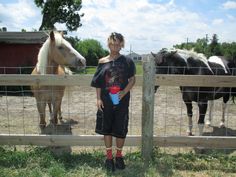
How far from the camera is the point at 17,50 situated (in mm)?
17875

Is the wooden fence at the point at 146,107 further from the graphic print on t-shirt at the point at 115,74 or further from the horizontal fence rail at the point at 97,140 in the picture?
the graphic print on t-shirt at the point at 115,74

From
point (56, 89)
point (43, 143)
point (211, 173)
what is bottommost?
point (211, 173)

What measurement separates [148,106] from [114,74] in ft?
2.71

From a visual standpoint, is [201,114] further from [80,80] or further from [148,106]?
[80,80]

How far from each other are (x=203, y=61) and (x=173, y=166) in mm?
2542

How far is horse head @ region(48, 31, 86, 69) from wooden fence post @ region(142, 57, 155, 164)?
1827mm

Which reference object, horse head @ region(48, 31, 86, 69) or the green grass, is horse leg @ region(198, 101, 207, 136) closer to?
the green grass

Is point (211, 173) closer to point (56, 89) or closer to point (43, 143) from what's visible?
point (43, 143)

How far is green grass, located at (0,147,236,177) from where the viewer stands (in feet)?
15.3

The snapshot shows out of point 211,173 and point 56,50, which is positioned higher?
point 56,50

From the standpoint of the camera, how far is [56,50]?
6465 mm

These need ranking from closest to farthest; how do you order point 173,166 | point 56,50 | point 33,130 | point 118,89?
point 118,89 < point 173,166 < point 56,50 < point 33,130

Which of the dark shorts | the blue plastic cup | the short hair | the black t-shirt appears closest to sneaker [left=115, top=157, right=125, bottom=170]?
the dark shorts

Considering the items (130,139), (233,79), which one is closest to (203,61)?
(233,79)
